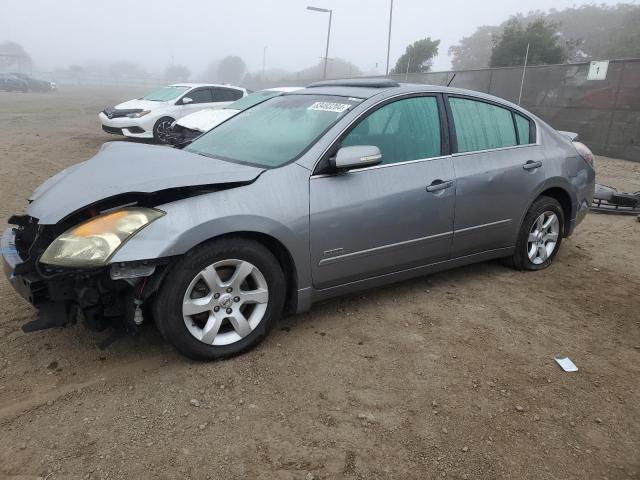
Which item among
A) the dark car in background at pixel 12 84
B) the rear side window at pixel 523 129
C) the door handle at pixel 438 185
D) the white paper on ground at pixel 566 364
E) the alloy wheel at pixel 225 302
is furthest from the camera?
the dark car in background at pixel 12 84

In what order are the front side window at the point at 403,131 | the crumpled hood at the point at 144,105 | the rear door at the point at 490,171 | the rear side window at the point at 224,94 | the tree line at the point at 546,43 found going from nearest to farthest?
the front side window at the point at 403,131 < the rear door at the point at 490,171 < the crumpled hood at the point at 144,105 < the rear side window at the point at 224,94 < the tree line at the point at 546,43

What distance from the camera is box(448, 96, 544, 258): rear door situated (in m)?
3.85

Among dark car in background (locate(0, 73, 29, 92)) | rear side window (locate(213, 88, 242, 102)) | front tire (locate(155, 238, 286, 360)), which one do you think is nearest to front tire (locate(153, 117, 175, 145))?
rear side window (locate(213, 88, 242, 102))

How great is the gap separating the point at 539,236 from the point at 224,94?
10743mm

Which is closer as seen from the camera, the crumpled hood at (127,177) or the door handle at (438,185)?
the crumpled hood at (127,177)

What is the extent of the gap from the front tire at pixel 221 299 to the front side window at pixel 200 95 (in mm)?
11065

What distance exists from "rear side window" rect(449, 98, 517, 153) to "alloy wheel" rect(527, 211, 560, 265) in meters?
0.78

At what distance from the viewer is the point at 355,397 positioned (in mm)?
2686

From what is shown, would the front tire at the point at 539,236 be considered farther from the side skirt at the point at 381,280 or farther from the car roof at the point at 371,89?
the car roof at the point at 371,89

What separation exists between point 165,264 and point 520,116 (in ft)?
10.9

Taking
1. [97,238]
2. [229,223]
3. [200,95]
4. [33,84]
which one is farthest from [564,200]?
[33,84]

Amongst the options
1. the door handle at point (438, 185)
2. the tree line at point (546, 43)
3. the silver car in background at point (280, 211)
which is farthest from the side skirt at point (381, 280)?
the tree line at point (546, 43)

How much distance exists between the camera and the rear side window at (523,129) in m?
4.36

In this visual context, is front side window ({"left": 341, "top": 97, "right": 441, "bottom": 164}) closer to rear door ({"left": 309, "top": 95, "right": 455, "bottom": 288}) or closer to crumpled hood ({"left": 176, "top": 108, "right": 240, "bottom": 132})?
rear door ({"left": 309, "top": 95, "right": 455, "bottom": 288})
